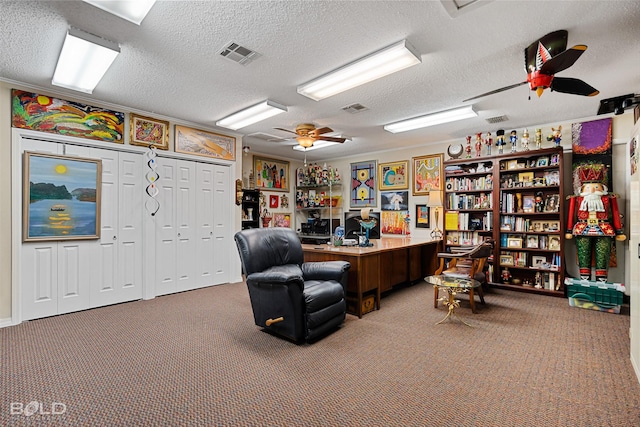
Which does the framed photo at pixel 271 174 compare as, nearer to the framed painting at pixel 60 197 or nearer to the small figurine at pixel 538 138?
the framed painting at pixel 60 197

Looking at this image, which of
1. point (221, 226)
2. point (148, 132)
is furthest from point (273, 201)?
point (148, 132)

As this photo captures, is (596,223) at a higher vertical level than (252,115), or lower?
lower

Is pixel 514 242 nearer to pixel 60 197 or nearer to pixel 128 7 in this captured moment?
pixel 128 7

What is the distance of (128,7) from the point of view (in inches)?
84.4

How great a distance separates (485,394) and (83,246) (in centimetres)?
462

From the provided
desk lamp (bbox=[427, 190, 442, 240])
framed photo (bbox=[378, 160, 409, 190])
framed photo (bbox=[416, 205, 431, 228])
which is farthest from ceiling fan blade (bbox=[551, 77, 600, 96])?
framed photo (bbox=[378, 160, 409, 190])

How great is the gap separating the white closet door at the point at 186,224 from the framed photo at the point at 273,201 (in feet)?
7.99

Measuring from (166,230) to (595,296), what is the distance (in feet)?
19.6

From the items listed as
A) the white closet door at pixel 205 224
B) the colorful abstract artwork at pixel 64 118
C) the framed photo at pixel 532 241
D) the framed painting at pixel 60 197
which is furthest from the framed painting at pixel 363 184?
the framed painting at pixel 60 197

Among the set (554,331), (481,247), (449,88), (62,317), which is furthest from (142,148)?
(554,331)

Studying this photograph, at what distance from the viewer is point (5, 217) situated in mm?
3338

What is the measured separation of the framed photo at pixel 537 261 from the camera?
15.3 feet

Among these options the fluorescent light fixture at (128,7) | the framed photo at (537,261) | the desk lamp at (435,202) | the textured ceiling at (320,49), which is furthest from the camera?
the desk lamp at (435,202)

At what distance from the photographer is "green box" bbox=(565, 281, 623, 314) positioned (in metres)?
3.67
